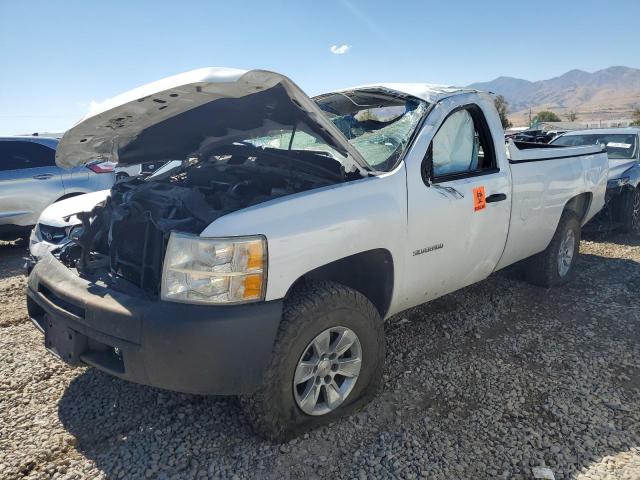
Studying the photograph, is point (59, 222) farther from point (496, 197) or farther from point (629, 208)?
point (629, 208)

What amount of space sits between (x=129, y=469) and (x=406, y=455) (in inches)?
55.9

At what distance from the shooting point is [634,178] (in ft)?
23.5

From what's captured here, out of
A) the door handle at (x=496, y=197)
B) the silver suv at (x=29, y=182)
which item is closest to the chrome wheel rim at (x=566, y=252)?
the door handle at (x=496, y=197)

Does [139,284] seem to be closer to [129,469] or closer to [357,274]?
[129,469]

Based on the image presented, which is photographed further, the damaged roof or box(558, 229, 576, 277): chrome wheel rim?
box(558, 229, 576, 277): chrome wheel rim

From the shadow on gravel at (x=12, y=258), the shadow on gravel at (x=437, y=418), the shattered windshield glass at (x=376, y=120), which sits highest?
the shattered windshield glass at (x=376, y=120)

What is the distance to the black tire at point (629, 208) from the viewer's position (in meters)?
7.09

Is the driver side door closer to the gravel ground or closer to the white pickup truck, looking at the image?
the white pickup truck

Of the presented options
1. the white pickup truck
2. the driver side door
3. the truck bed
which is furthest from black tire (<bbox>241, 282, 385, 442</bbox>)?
the truck bed

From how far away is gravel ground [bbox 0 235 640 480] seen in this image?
237 cm

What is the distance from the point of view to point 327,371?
8.45 ft

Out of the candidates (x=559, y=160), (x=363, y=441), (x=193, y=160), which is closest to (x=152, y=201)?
(x=193, y=160)

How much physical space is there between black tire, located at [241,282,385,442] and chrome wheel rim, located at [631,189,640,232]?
6361 mm

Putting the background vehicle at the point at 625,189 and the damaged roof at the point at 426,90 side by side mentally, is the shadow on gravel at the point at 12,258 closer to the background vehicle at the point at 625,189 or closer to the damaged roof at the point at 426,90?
the damaged roof at the point at 426,90
